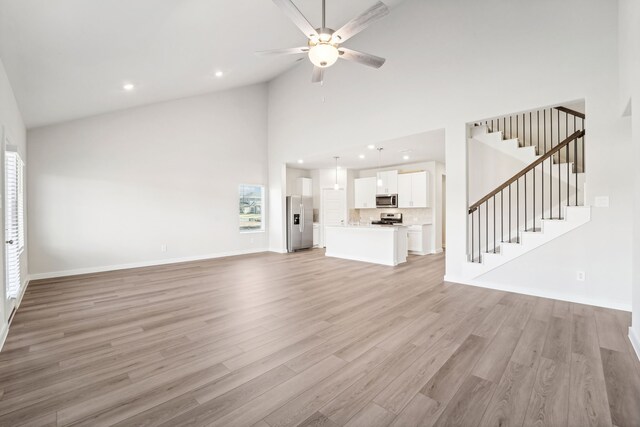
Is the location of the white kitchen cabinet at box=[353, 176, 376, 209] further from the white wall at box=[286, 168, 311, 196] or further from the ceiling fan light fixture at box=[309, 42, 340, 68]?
the ceiling fan light fixture at box=[309, 42, 340, 68]

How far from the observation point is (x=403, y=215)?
8.91 m

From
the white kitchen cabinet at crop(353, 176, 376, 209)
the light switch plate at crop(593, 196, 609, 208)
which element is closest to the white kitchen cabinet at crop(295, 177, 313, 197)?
the white kitchen cabinet at crop(353, 176, 376, 209)

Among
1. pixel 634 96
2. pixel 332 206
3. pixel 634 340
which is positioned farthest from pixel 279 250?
pixel 634 96

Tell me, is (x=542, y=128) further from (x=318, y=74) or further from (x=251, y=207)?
(x=251, y=207)

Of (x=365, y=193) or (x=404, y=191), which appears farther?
(x=365, y=193)

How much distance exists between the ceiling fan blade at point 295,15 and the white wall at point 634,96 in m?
2.80

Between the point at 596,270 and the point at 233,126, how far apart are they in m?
7.52

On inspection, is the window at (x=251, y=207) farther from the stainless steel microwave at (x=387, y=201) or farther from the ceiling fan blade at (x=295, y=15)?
the ceiling fan blade at (x=295, y=15)

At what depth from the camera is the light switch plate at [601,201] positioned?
343 centimetres

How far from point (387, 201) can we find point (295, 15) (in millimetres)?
6510

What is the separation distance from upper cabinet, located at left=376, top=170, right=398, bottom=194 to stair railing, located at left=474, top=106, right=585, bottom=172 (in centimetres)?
324

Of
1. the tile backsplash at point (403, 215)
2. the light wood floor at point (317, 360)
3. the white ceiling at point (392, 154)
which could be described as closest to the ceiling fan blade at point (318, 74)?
the white ceiling at point (392, 154)

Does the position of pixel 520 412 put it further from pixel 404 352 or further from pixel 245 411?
pixel 245 411

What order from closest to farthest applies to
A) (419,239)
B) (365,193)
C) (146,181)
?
1. (146,181)
2. (419,239)
3. (365,193)
